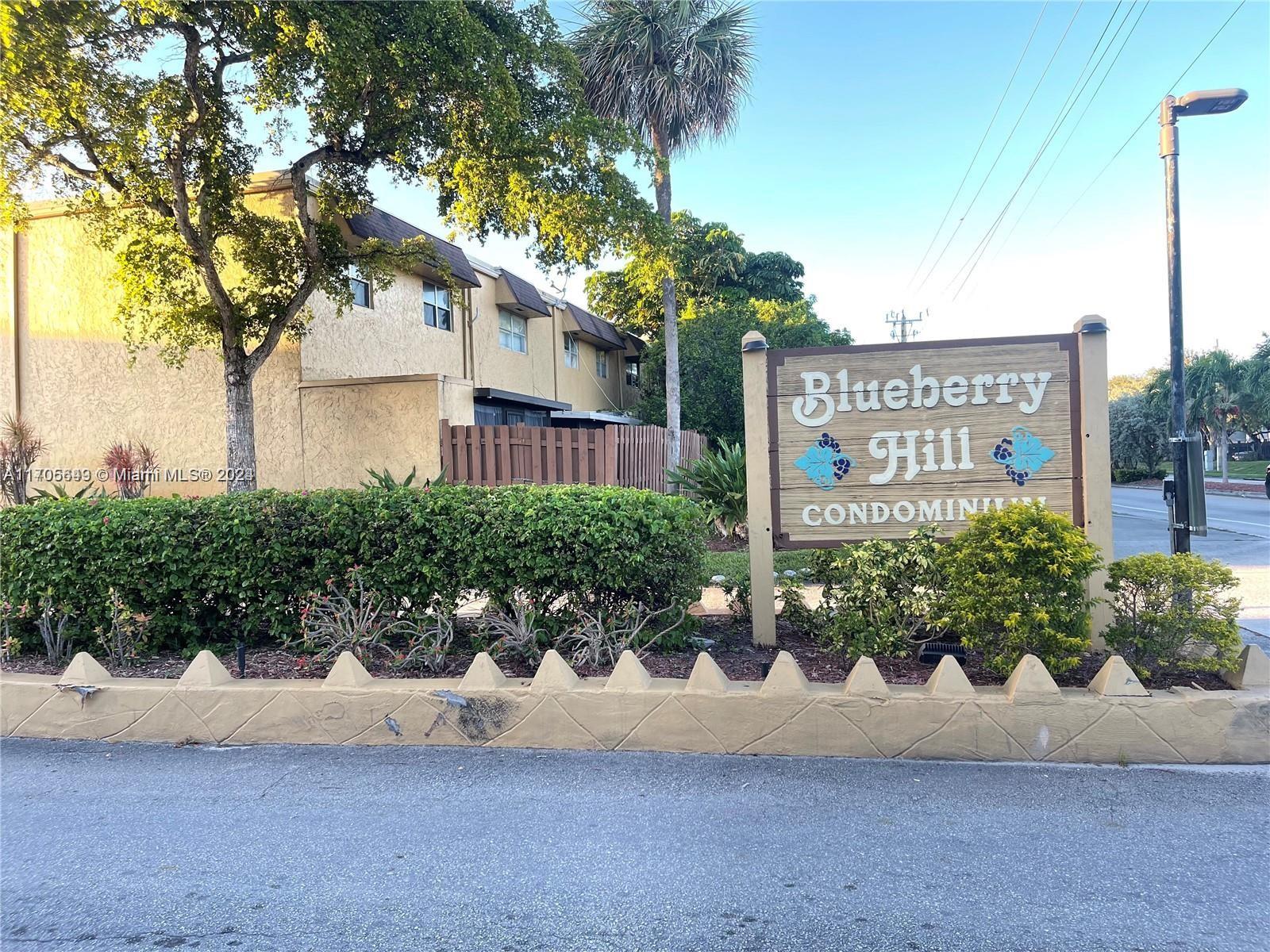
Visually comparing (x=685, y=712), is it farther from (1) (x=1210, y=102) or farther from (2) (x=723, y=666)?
(1) (x=1210, y=102)

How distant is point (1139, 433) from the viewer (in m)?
45.2

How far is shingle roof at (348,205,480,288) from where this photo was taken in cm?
1348

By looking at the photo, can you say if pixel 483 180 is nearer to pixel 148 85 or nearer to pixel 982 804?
pixel 148 85

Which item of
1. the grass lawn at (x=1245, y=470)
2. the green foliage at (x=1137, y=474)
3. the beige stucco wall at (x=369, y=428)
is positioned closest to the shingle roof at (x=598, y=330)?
the beige stucco wall at (x=369, y=428)

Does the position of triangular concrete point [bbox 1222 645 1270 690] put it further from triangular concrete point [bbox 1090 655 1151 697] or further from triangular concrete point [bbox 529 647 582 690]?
triangular concrete point [bbox 529 647 582 690]

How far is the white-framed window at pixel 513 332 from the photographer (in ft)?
65.9

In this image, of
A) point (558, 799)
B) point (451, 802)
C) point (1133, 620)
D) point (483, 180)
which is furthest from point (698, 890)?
point (483, 180)

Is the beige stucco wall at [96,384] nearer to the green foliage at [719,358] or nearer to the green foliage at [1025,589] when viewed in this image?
the green foliage at [1025,589]

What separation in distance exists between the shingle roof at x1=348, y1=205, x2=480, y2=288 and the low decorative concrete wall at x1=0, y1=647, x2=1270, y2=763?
33.5ft

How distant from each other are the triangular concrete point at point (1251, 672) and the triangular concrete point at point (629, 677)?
3.40 metres

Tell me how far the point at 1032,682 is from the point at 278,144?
39.7 feet

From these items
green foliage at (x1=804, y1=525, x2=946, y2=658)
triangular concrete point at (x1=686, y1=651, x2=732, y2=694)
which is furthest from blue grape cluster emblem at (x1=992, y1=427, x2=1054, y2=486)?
triangular concrete point at (x1=686, y1=651, x2=732, y2=694)

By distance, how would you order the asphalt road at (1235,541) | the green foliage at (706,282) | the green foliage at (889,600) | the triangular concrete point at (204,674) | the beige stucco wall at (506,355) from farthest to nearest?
the green foliage at (706,282) < the beige stucco wall at (506,355) < the asphalt road at (1235,541) < the green foliage at (889,600) < the triangular concrete point at (204,674)

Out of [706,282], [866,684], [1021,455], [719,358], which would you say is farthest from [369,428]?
[706,282]
